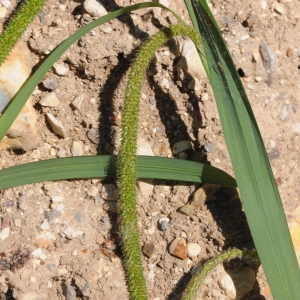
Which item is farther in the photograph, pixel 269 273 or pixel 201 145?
pixel 201 145


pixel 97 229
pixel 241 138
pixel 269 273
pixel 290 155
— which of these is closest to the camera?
pixel 269 273

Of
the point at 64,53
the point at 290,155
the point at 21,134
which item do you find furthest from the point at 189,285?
the point at 64,53

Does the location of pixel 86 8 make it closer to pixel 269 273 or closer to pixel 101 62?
pixel 101 62

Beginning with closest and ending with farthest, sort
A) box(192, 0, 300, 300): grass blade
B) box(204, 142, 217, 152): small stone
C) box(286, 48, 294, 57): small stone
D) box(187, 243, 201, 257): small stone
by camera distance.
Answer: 1. box(192, 0, 300, 300): grass blade
2. box(187, 243, 201, 257): small stone
3. box(204, 142, 217, 152): small stone
4. box(286, 48, 294, 57): small stone

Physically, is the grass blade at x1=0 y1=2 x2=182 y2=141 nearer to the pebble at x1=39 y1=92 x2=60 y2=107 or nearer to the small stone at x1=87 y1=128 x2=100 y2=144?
the pebble at x1=39 y1=92 x2=60 y2=107

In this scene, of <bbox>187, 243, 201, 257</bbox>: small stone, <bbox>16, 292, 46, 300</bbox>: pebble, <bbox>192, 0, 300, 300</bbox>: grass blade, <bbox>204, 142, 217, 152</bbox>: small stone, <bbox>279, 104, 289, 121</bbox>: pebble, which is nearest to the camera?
<bbox>192, 0, 300, 300</bbox>: grass blade

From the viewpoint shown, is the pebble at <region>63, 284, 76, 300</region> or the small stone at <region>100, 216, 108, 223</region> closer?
the pebble at <region>63, 284, 76, 300</region>

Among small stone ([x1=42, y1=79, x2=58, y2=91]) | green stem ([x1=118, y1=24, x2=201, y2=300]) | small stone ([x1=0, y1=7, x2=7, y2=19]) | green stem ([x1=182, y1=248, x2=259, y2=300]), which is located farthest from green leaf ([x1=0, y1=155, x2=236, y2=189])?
small stone ([x1=0, y1=7, x2=7, y2=19])
